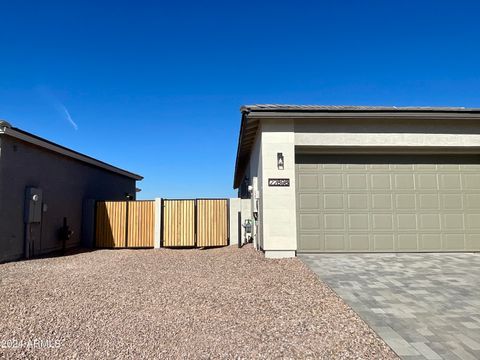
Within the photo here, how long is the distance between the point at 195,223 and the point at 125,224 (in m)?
2.94

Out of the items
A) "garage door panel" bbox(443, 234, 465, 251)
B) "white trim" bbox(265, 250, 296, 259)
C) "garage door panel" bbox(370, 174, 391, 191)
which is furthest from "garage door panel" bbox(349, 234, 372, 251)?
"garage door panel" bbox(443, 234, 465, 251)

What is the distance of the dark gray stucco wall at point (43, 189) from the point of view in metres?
8.80

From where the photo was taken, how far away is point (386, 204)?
27.9ft

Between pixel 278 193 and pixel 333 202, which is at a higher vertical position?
pixel 278 193

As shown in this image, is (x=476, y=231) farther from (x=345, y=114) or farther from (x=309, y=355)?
(x=309, y=355)

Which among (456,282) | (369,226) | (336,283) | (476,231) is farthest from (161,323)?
(476,231)

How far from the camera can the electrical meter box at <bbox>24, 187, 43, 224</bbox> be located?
31.1ft

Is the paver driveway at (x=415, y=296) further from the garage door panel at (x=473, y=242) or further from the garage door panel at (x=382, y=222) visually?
the garage door panel at (x=382, y=222)

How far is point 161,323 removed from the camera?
3.91m

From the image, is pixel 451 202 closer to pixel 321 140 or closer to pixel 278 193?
pixel 321 140

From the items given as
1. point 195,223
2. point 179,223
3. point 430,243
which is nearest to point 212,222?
point 195,223

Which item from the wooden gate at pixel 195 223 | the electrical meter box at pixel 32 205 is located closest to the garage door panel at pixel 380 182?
the wooden gate at pixel 195 223

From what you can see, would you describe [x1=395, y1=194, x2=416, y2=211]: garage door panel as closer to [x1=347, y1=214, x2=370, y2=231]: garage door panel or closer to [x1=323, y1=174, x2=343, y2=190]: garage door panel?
[x1=347, y1=214, x2=370, y2=231]: garage door panel

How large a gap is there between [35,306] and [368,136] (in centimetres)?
842
